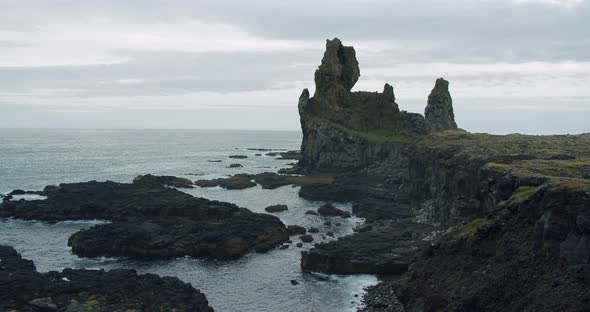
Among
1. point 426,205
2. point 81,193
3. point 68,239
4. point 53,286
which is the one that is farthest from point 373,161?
point 53,286

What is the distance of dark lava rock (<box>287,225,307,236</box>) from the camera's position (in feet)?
271

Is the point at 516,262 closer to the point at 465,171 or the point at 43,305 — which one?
the point at 465,171

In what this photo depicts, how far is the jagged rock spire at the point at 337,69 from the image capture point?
6993 inches

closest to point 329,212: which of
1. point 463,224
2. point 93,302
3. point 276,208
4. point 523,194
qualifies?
point 276,208

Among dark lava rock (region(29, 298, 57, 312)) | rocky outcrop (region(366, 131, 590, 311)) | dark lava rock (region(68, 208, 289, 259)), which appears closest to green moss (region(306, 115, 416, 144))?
dark lava rock (region(68, 208, 289, 259))

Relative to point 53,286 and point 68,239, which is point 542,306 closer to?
point 53,286

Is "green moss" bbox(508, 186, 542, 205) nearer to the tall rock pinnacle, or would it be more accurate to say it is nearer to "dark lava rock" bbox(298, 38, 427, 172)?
"dark lava rock" bbox(298, 38, 427, 172)

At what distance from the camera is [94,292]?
49.8 metres

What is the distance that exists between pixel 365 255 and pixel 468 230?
21819 millimetres

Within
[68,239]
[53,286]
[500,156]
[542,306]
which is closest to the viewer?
[542,306]

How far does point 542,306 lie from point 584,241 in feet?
16.6

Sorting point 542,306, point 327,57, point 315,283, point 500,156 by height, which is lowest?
point 315,283

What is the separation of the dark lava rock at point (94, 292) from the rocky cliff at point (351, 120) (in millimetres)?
105904

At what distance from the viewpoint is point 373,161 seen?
15912 centimetres
